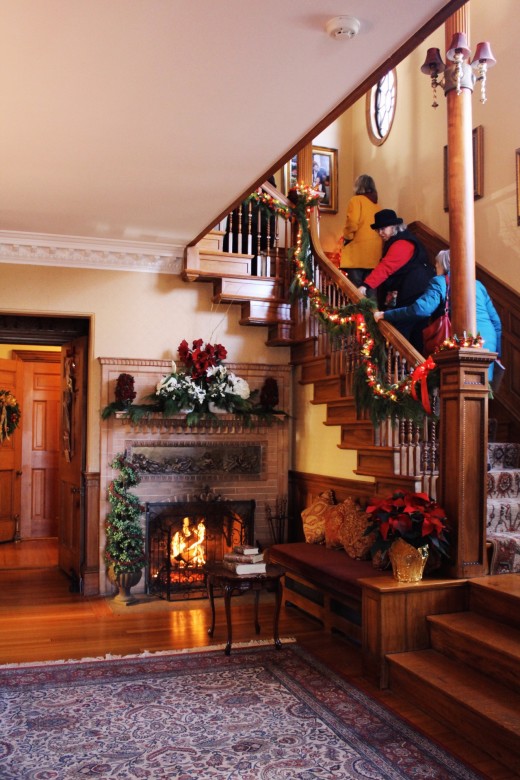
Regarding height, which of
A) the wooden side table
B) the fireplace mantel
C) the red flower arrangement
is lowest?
the wooden side table

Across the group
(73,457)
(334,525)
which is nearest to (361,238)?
(334,525)

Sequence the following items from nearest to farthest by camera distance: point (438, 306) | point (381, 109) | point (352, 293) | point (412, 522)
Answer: point (412, 522) < point (438, 306) < point (352, 293) < point (381, 109)

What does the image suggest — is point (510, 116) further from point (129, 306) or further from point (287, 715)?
point (287, 715)

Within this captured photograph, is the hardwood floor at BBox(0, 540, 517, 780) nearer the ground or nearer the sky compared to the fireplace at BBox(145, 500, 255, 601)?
nearer the ground

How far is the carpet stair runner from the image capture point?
16.0ft

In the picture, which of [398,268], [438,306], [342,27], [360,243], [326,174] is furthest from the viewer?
[326,174]

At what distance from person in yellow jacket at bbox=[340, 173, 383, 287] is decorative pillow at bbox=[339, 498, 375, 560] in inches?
85.4

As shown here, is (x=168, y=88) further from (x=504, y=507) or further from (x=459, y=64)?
(x=504, y=507)

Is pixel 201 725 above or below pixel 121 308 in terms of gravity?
below

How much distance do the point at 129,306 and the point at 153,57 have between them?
12.6 ft

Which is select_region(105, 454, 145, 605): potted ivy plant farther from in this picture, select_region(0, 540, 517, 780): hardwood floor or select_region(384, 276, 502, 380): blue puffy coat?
select_region(384, 276, 502, 380): blue puffy coat

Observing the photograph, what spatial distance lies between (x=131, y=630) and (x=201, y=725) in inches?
78.5

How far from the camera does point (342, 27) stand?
10.8 feet

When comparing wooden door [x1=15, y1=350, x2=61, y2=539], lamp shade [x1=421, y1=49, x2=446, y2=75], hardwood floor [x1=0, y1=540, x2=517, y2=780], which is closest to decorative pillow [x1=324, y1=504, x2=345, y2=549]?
hardwood floor [x1=0, y1=540, x2=517, y2=780]
